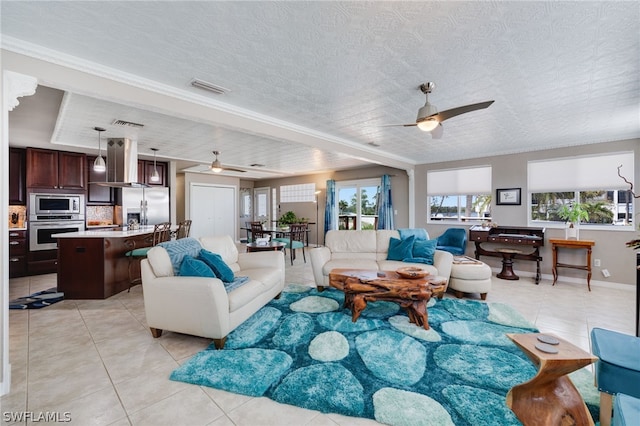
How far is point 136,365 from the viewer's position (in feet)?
7.41

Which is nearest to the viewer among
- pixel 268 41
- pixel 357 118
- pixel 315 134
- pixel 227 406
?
pixel 227 406

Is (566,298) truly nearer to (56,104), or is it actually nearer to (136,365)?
(136,365)

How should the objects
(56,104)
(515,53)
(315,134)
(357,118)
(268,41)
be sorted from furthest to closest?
(315,134) < (357,118) < (56,104) < (515,53) < (268,41)

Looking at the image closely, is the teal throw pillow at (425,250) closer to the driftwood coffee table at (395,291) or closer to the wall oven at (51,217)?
the driftwood coffee table at (395,291)

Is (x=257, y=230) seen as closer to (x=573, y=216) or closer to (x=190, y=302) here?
(x=190, y=302)

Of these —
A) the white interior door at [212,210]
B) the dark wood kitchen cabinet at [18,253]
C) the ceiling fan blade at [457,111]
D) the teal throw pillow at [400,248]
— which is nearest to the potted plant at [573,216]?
the teal throw pillow at [400,248]

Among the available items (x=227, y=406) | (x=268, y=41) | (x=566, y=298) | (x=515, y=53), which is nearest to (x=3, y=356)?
(x=227, y=406)

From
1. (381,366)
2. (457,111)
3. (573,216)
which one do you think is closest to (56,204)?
(381,366)

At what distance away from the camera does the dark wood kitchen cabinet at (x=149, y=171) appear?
6.74m

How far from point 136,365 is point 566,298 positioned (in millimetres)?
5429

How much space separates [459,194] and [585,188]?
6.97 feet

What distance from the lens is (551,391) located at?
5.22 feet

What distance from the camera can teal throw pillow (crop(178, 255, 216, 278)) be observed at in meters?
2.67

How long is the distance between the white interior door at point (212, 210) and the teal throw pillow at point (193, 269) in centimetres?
652
